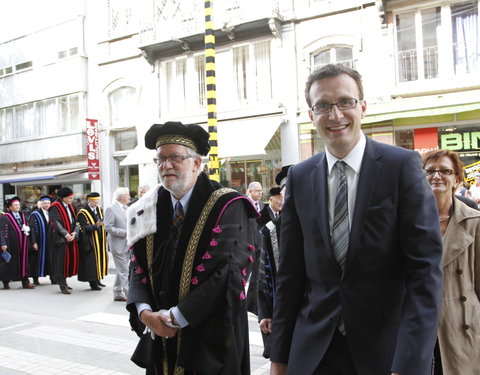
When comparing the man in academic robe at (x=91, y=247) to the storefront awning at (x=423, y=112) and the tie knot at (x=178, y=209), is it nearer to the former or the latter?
the tie knot at (x=178, y=209)

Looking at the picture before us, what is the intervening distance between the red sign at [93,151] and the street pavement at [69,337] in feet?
36.2

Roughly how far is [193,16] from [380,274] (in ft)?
58.6

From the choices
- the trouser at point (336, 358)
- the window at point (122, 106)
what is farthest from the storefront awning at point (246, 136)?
the trouser at point (336, 358)

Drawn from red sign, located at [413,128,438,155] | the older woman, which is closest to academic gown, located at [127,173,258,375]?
the older woman

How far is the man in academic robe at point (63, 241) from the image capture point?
10328 millimetres

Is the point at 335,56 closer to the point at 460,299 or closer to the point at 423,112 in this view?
the point at 423,112

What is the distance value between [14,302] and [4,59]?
20378mm

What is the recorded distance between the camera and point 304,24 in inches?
656

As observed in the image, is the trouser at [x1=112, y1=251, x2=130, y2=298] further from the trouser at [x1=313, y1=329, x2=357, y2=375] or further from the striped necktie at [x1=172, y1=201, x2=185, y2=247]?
the trouser at [x1=313, y1=329, x2=357, y2=375]

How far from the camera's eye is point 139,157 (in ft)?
62.6

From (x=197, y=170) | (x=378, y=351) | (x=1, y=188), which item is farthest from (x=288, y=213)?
(x=1, y=188)

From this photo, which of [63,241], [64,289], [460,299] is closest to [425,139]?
[63,241]

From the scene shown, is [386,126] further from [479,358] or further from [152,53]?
[479,358]

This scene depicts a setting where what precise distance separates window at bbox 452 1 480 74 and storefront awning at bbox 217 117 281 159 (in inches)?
226
